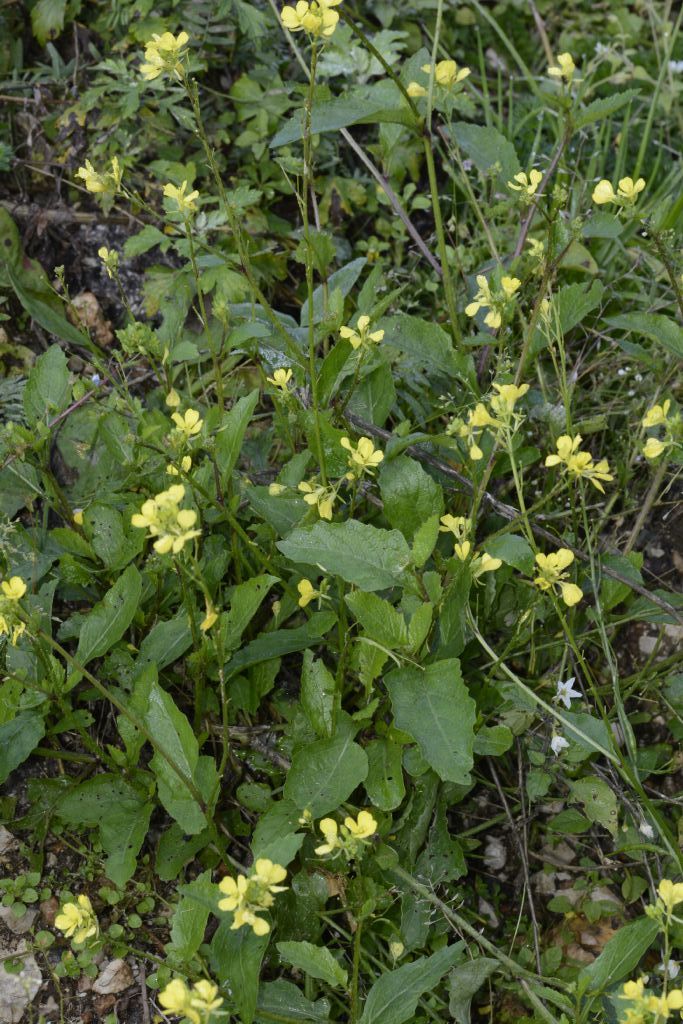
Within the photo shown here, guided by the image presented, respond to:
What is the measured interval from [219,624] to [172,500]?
0.50 meters

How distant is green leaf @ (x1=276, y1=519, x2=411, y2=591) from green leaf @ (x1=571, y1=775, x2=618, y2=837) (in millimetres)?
672

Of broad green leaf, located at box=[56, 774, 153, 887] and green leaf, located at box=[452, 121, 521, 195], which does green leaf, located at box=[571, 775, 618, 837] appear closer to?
broad green leaf, located at box=[56, 774, 153, 887]

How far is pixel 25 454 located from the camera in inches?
86.7

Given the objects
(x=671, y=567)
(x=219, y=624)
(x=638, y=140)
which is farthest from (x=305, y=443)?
(x=638, y=140)

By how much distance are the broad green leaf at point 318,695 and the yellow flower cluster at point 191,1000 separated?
2.06 ft

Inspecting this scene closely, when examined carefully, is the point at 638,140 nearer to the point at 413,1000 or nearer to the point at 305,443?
the point at 305,443

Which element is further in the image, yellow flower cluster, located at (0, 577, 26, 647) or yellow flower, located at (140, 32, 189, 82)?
yellow flower, located at (140, 32, 189, 82)

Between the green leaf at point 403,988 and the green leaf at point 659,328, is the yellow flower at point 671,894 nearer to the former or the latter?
the green leaf at point 403,988

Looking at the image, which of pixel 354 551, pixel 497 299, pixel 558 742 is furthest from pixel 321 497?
pixel 558 742

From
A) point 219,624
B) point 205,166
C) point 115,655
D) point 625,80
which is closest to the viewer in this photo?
point 219,624

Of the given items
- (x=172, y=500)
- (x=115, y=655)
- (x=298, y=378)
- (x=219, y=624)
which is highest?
(x=172, y=500)

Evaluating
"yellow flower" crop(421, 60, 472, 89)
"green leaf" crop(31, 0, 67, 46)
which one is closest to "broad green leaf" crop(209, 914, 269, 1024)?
"yellow flower" crop(421, 60, 472, 89)

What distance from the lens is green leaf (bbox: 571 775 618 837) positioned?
6.55ft

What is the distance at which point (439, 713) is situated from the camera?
5.60ft
